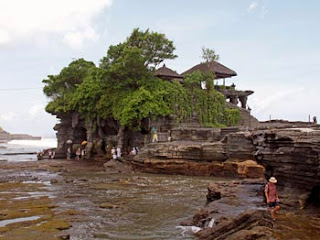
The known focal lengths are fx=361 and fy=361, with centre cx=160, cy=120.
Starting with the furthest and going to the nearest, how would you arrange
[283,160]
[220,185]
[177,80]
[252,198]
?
[177,80], [220,185], [252,198], [283,160]

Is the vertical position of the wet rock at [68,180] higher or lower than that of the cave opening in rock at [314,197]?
lower

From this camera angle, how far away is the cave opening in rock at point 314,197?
44.1 feet

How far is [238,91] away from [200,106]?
340 inches

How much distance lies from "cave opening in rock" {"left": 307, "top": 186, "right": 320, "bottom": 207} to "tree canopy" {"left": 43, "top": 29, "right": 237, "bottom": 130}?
2297 centimetres

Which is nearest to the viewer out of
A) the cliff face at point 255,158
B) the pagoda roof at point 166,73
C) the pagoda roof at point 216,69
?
the cliff face at point 255,158

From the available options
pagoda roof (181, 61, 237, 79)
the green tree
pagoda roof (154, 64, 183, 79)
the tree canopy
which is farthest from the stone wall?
the green tree

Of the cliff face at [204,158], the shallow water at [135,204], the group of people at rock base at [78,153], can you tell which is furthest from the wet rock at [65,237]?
the group of people at rock base at [78,153]

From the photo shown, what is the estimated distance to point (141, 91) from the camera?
118 ft

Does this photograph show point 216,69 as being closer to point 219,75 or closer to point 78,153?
point 219,75

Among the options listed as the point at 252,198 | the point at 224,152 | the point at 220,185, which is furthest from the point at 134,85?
the point at 252,198

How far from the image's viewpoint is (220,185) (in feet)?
59.0

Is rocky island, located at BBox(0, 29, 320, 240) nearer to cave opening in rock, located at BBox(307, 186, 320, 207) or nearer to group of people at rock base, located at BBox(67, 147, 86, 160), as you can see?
cave opening in rock, located at BBox(307, 186, 320, 207)

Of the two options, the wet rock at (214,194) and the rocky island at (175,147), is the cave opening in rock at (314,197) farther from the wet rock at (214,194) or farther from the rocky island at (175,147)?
the wet rock at (214,194)

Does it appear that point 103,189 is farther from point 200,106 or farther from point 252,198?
point 200,106
